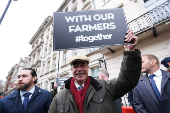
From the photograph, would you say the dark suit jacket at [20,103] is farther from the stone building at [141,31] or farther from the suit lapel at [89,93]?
the stone building at [141,31]

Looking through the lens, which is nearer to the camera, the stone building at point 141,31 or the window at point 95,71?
the stone building at point 141,31

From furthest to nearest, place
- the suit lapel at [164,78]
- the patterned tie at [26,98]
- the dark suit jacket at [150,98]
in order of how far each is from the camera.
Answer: the patterned tie at [26,98] → the suit lapel at [164,78] → the dark suit jacket at [150,98]

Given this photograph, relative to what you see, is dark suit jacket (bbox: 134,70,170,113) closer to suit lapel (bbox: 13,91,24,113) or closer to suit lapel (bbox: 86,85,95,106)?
suit lapel (bbox: 86,85,95,106)

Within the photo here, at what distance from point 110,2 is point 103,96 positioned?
9.88 meters

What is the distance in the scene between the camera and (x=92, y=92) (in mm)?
1284

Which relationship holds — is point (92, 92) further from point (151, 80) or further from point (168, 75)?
point (168, 75)

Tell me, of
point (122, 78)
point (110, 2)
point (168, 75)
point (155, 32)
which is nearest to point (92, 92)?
point (122, 78)

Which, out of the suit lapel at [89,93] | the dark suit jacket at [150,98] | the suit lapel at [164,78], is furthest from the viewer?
the suit lapel at [164,78]

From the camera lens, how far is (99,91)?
50.8 inches

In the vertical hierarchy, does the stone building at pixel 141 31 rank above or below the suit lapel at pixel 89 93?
above

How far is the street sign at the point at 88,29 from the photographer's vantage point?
1.54 m

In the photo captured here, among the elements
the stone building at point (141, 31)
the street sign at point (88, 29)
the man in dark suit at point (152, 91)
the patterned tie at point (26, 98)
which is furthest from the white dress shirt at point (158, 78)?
the stone building at point (141, 31)

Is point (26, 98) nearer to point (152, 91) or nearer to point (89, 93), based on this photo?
point (89, 93)

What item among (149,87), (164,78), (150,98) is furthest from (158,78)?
(150,98)
